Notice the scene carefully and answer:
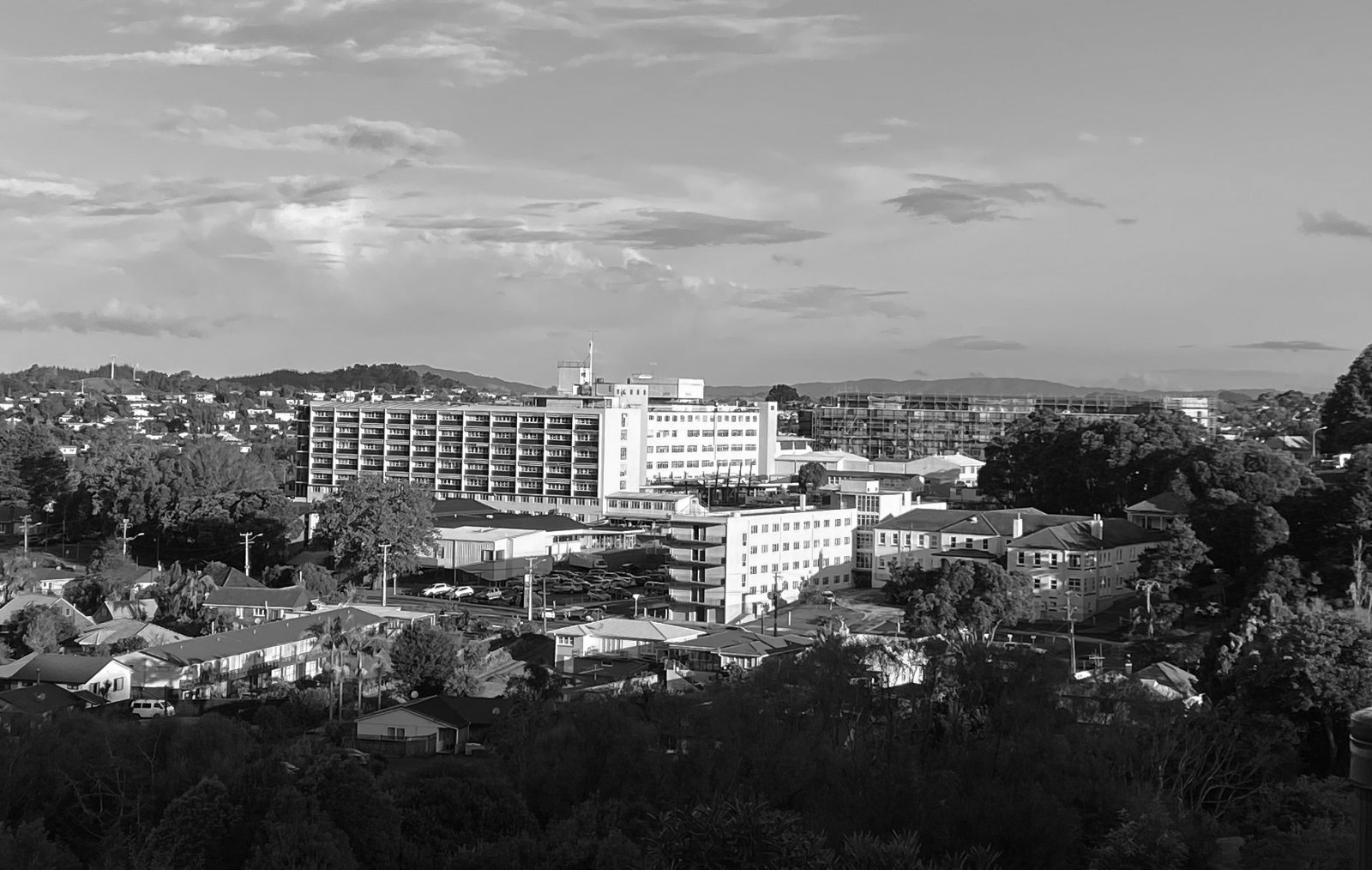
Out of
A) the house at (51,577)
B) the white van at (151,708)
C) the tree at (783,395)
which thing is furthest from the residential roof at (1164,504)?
the tree at (783,395)

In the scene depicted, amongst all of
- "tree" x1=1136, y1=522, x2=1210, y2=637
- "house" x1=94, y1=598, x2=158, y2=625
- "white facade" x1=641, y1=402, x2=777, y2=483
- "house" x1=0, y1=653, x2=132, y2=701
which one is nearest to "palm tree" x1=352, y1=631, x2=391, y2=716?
"house" x1=0, y1=653, x2=132, y2=701

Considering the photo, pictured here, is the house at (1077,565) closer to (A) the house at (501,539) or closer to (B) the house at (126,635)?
(A) the house at (501,539)

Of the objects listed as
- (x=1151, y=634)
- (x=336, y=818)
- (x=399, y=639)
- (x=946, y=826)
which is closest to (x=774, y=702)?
(x=946, y=826)

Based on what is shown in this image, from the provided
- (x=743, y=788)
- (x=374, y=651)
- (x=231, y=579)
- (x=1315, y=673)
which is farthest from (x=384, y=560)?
(x=1315, y=673)

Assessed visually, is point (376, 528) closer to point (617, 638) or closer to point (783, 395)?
point (617, 638)

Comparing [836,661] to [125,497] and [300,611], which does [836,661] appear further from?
[125,497]

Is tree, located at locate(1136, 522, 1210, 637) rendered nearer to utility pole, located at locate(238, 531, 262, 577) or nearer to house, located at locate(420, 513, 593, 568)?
house, located at locate(420, 513, 593, 568)
